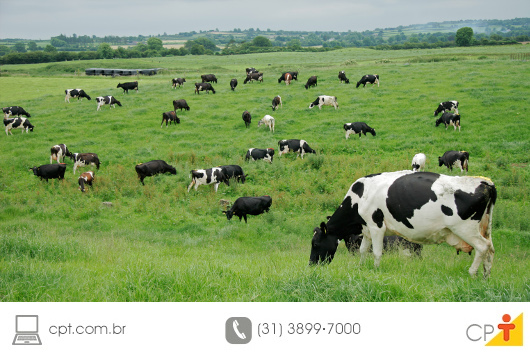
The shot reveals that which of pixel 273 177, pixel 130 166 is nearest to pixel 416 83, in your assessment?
pixel 273 177

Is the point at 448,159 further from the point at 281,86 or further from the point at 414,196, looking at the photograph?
the point at 281,86

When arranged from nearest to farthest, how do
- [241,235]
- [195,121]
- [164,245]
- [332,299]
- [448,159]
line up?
[332,299], [164,245], [241,235], [448,159], [195,121]

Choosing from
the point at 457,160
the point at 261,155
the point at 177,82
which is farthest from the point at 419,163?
the point at 177,82

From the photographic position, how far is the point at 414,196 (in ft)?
24.8

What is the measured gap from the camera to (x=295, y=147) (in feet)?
71.6

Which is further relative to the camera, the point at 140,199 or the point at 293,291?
the point at 140,199

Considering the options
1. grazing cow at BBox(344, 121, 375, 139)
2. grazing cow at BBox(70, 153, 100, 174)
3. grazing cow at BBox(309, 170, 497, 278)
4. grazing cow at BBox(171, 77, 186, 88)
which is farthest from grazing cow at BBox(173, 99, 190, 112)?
grazing cow at BBox(309, 170, 497, 278)

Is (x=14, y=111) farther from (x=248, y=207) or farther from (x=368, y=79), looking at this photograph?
(x=368, y=79)

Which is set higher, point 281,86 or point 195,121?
point 281,86

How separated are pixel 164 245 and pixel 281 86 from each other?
28.0 meters

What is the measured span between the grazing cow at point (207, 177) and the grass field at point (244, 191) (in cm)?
46

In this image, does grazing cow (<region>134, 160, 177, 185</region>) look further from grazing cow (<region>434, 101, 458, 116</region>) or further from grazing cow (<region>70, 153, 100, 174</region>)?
grazing cow (<region>434, 101, 458, 116</region>)

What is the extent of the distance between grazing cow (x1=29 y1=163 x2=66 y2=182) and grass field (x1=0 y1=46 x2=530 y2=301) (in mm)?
583

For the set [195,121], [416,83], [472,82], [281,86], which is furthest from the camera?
[281,86]
